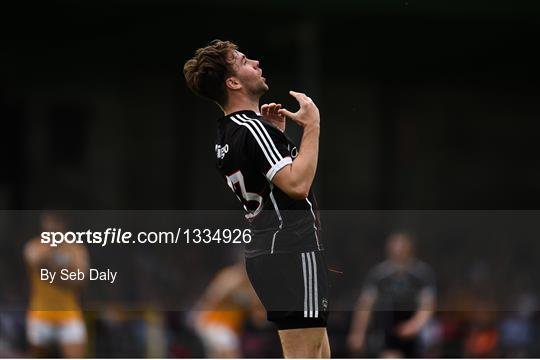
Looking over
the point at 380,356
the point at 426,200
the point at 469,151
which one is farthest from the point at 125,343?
the point at 469,151

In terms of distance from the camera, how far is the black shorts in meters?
5.04

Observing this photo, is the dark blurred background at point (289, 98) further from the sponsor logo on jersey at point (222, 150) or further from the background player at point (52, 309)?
the sponsor logo on jersey at point (222, 150)

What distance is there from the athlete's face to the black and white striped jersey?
13cm

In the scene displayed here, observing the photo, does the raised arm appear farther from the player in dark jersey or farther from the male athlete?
the player in dark jersey

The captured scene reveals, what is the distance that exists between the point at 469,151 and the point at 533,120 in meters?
1.10

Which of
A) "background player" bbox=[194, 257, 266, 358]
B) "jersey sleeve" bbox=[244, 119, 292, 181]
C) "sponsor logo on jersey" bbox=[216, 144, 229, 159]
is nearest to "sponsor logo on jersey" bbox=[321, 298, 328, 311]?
"jersey sleeve" bbox=[244, 119, 292, 181]

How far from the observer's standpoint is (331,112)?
53.9 ft

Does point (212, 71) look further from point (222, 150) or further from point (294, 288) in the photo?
point (294, 288)

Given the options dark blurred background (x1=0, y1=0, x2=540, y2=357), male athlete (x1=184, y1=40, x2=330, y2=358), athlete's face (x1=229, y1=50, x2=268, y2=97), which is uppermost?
dark blurred background (x1=0, y1=0, x2=540, y2=357)

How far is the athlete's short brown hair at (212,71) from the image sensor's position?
524 centimetres

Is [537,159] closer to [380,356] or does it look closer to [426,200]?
[426,200]

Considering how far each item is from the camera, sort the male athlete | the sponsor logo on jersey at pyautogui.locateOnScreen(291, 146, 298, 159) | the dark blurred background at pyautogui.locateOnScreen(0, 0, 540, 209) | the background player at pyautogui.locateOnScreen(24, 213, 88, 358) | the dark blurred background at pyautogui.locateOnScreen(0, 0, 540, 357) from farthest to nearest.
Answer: the dark blurred background at pyautogui.locateOnScreen(0, 0, 540, 209)
the dark blurred background at pyautogui.locateOnScreen(0, 0, 540, 357)
the background player at pyautogui.locateOnScreen(24, 213, 88, 358)
the sponsor logo on jersey at pyautogui.locateOnScreen(291, 146, 298, 159)
the male athlete

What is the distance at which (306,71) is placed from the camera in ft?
47.6

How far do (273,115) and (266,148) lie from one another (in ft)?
1.60
